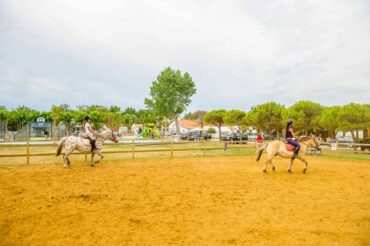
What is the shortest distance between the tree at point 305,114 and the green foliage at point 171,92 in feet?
66.7

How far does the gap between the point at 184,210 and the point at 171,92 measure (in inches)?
1719

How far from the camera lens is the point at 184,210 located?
6.57m

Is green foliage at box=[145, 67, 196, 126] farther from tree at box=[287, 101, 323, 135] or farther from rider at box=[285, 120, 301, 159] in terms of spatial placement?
rider at box=[285, 120, 301, 159]

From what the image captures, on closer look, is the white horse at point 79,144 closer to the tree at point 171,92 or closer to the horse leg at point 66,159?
the horse leg at point 66,159

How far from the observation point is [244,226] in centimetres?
552

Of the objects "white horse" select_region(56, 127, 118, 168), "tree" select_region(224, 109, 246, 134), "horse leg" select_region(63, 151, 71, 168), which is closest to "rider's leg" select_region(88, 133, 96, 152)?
"white horse" select_region(56, 127, 118, 168)

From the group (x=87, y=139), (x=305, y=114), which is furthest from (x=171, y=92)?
(x=87, y=139)

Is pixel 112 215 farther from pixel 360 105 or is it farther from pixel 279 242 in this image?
pixel 360 105

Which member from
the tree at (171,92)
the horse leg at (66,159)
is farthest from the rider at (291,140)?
the tree at (171,92)

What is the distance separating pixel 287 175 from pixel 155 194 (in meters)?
6.14

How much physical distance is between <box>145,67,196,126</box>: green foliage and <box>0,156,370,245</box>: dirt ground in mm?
39292

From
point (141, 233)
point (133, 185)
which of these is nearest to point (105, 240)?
point (141, 233)

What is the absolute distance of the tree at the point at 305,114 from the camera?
36.0 meters

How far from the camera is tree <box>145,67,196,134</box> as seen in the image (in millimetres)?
49594
